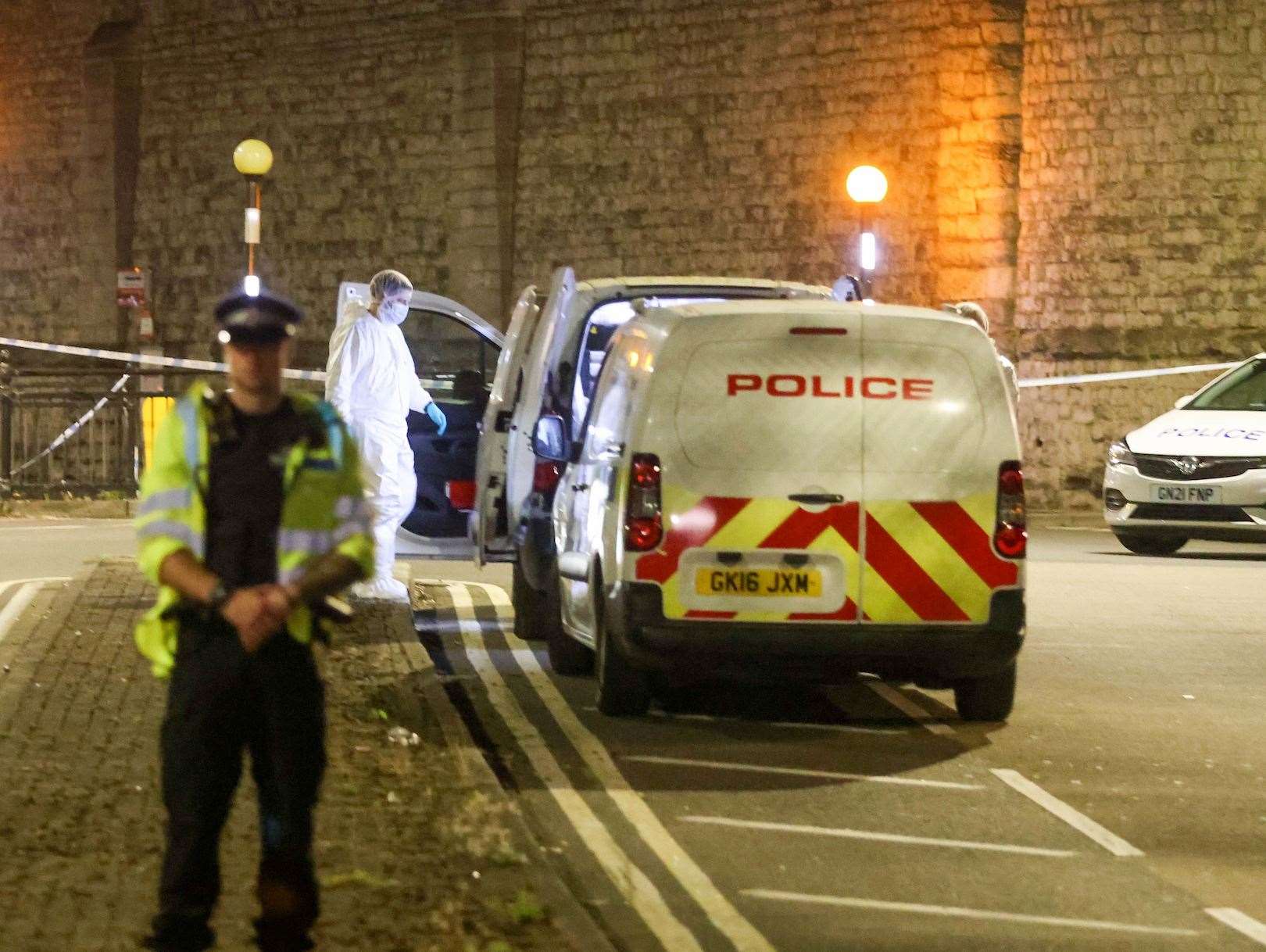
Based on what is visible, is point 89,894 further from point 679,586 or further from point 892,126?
point 892,126

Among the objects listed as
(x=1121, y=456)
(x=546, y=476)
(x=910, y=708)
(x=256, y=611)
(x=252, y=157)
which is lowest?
(x=910, y=708)

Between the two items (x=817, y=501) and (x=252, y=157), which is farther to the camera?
(x=252, y=157)

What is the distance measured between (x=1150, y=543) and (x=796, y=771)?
11.1 metres

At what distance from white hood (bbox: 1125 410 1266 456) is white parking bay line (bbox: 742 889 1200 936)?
12.1 m

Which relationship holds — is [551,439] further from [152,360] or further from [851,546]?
[152,360]

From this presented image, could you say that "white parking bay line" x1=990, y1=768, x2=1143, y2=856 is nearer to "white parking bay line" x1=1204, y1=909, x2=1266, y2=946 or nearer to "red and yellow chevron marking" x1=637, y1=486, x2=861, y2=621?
"white parking bay line" x1=1204, y1=909, x2=1266, y2=946

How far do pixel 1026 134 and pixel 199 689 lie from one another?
21.2 m

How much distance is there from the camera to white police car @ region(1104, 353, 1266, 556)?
711 inches

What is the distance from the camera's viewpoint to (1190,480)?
18.3m

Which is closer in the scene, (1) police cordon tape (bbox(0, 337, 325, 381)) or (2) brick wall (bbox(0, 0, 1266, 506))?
(2) brick wall (bbox(0, 0, 1266, 506))

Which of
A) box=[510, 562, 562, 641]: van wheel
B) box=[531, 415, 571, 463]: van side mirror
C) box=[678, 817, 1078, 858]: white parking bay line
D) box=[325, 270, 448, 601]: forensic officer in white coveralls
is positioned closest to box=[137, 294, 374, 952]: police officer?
box=[678, 817, 1078, 858]: white parking bay line

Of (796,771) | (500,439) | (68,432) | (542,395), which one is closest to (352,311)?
(500,439)

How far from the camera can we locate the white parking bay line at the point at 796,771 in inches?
342

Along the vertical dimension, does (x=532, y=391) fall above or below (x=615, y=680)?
above
